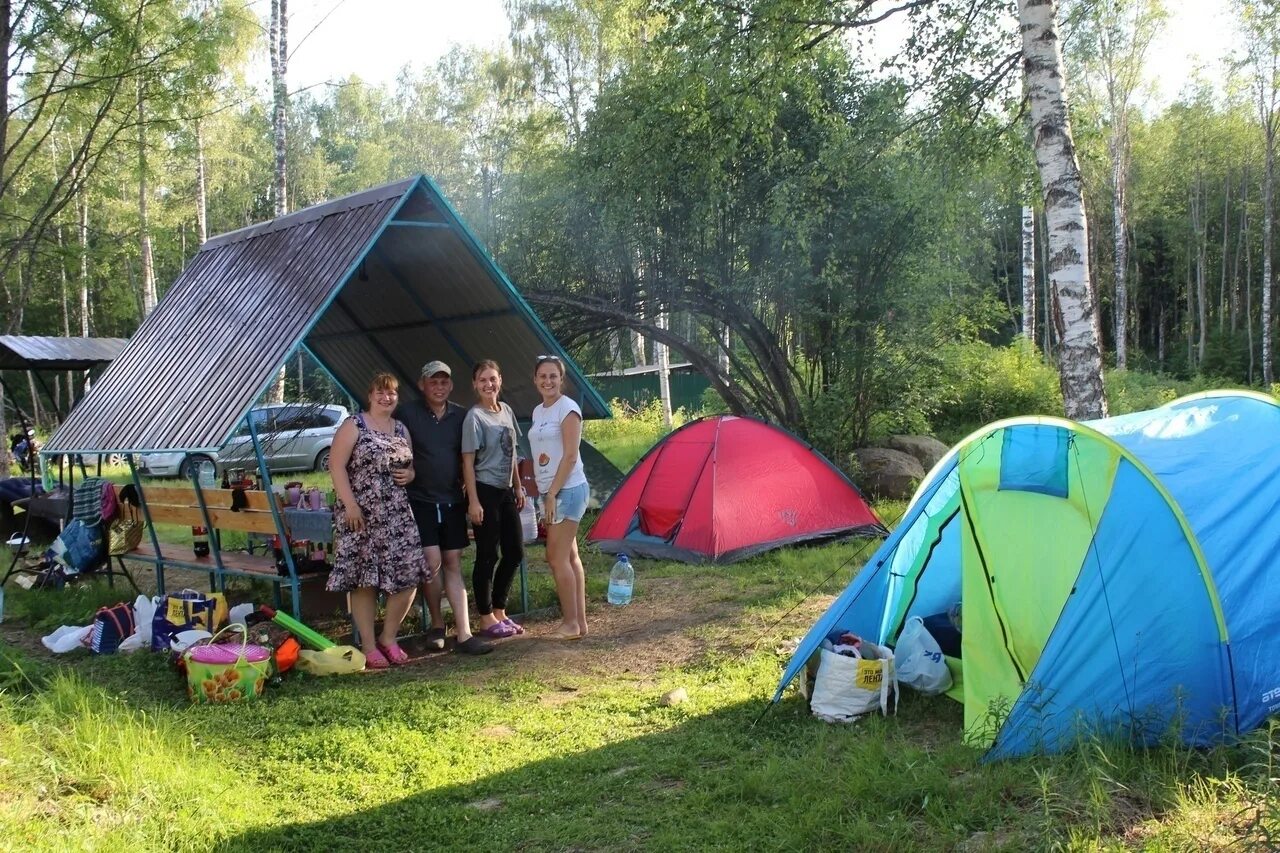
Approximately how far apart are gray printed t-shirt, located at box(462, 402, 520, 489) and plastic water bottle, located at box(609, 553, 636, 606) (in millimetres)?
1401

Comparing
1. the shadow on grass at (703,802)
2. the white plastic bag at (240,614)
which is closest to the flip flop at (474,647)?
the white plastic bag at (240,614)

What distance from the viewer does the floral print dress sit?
5.17m

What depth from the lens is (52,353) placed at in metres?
8.54

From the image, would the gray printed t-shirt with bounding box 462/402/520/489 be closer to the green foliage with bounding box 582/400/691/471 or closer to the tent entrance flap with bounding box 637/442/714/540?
the tent entrance flap with bounding box 637/442/714/540

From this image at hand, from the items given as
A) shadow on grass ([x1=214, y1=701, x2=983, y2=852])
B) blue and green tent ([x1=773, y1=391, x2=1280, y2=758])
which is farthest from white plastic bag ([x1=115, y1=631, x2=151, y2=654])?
blue and green tent ([x1=773, y1=391, x2=1280, y2=758])

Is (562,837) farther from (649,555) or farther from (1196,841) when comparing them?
(649,555)

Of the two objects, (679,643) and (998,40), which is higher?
(998,40)

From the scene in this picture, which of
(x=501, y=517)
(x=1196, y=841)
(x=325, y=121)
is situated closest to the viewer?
(x=1196, y=841)

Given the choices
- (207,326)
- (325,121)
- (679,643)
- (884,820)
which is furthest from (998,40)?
(325,121)

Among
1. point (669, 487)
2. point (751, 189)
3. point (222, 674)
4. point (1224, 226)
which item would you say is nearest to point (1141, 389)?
point (1224, 226)

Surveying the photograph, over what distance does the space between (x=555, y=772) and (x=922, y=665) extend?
68.8 inches

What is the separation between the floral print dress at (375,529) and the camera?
17.0 ft

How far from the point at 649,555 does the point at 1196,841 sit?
5.81 m

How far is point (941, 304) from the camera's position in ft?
35.5
